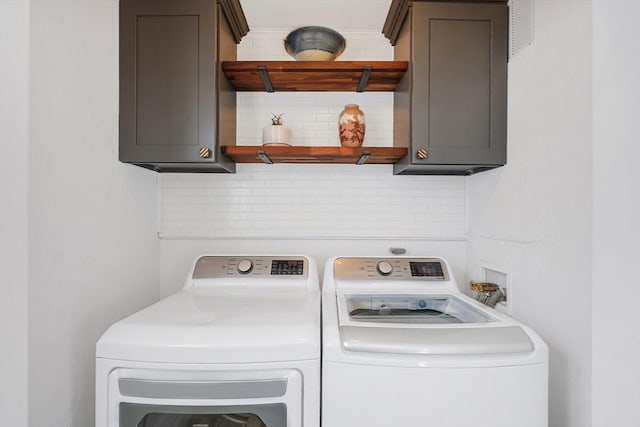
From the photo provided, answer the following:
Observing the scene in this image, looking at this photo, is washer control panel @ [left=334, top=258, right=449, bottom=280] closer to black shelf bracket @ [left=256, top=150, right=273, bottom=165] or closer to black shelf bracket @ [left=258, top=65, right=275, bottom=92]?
black shelf bracket @ [left=256, top=150, right=273, bottom=165]

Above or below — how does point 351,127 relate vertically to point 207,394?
above

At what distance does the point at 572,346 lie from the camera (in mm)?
1133

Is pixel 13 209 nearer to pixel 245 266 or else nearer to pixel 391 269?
pixel 245 266

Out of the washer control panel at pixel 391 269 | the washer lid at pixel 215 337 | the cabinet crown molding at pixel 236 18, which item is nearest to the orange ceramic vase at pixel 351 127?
the washer control panel at pixel 391 269

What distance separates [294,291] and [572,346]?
1.11m

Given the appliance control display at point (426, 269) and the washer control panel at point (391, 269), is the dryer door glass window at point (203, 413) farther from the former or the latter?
the appliance control display at point (426, 269)

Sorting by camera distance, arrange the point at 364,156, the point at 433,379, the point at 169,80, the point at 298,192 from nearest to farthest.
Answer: the point at 433,379 < the point at 169,80 < the point at 364,156 < the point at 298,192

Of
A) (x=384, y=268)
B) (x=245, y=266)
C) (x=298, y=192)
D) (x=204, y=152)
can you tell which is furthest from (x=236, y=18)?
(x=384, y=268)

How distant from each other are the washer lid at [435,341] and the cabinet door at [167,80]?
1059 millimetres

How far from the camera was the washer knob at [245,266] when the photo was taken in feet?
5.65

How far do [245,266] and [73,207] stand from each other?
2.56ft

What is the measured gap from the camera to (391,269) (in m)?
1.74

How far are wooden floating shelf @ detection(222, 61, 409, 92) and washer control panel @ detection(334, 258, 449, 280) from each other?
972mm

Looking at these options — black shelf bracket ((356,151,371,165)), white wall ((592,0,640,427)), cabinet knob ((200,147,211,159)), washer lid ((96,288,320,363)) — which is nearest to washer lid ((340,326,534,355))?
washer lid ((96,288,320,363))
